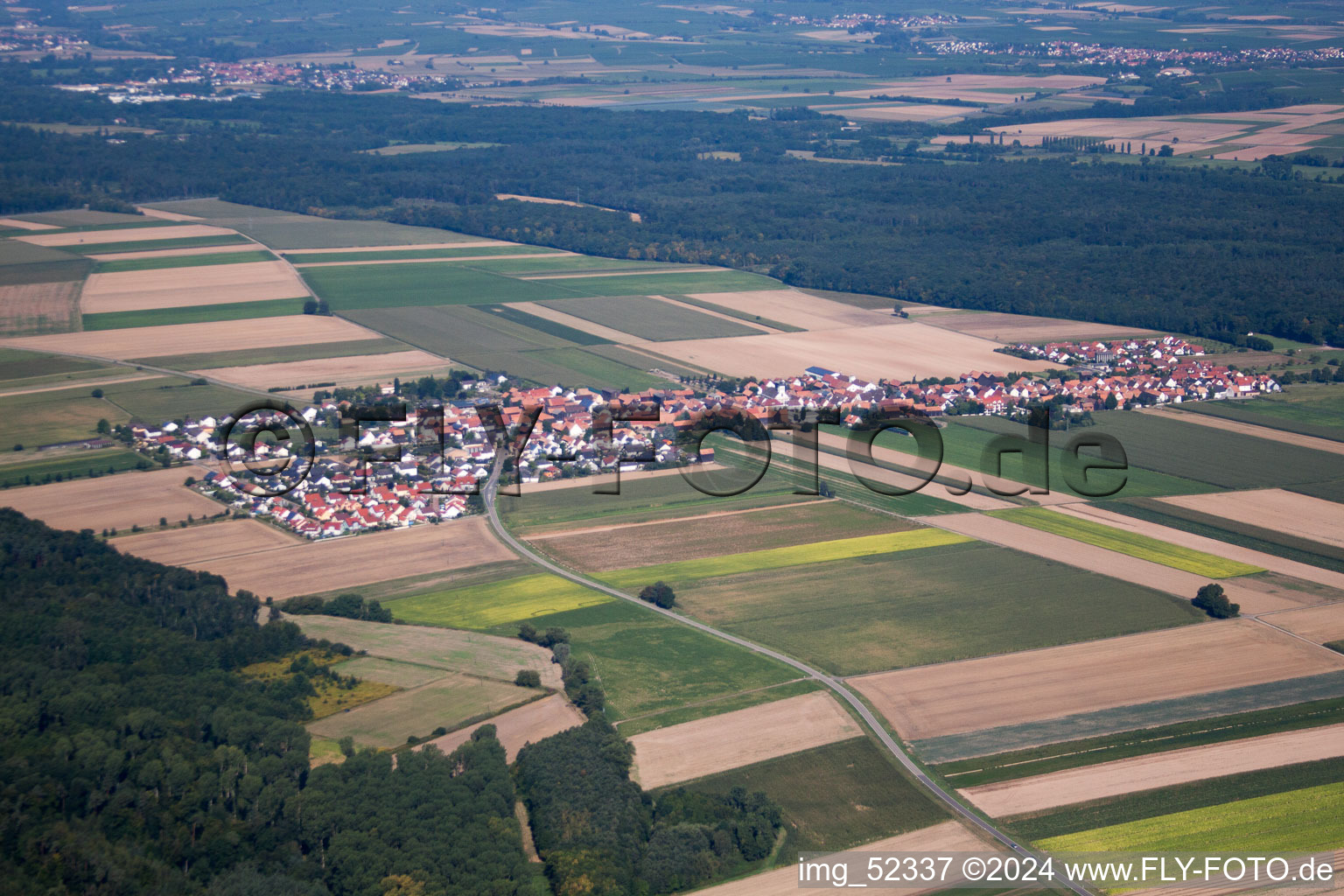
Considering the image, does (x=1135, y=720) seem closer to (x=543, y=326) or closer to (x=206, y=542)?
(x=206, y=542)

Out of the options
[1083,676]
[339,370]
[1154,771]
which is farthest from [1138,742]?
[339,370]

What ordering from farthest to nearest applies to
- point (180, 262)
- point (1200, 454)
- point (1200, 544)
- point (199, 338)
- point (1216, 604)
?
point (180, 262)
point (199, 338)
point (1200, 454)
point (1200, 544)
point (1216, 604)

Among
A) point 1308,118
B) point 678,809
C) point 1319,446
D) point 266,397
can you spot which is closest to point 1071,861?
point 678,809

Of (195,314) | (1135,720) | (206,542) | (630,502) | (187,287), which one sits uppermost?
(187,287)

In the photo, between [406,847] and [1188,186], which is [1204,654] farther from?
[1188,186]

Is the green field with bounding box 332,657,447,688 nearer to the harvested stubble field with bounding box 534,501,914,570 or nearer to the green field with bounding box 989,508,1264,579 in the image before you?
the harvested stubble field with bounding box 534,501,914,570

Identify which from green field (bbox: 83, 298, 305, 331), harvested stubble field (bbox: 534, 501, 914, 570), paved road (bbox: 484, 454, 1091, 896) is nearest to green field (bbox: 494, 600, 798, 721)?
paved road (bbox: 484, 454, 1091, 896)
